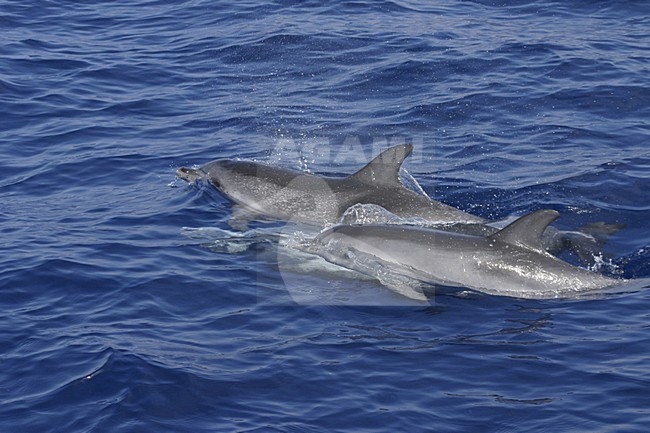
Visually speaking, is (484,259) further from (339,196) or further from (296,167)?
(296,167)

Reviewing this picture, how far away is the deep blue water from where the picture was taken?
10062 mm

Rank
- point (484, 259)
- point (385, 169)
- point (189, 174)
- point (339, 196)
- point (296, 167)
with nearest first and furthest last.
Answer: point (484, 259), point (385, 169), point (339, 196), point (189, 174), point (296, 167)

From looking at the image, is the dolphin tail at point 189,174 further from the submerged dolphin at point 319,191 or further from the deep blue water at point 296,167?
the deep blue water at point 296,167

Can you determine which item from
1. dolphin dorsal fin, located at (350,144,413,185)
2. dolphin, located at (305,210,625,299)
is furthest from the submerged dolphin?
dolphin, located at (305,210,625,299)

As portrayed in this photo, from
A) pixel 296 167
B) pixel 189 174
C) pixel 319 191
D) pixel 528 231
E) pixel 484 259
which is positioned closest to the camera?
pixel 528 231

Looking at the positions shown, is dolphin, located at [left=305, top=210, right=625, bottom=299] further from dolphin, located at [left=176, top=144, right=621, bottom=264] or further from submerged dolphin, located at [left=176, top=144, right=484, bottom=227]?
submerged dolphin, located at [left=176, top=144, right=484, bottom=227]

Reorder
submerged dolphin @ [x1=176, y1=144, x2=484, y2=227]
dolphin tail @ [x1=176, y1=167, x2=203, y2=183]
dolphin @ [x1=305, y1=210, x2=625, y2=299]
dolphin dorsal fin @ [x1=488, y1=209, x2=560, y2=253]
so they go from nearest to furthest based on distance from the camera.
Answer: dolphin dorsal fin @ [x1=488, y1=209, x2=560, y2=253] → dolphin @ [x1=305, y1=210, x2=625, y2=299] → submerged dolphin @ [x1=176, y1=144, x2=484, y2=227] → dolphin tail @ [x1=176, y1=167, x2=203, y2=183]

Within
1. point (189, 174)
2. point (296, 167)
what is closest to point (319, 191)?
point (296, 167)

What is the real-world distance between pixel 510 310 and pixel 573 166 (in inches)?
211

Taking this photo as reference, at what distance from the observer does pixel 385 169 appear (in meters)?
14.9

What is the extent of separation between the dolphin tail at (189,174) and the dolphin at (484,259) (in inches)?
143

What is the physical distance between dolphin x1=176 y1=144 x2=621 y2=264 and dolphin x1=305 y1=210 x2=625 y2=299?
3.34 feet

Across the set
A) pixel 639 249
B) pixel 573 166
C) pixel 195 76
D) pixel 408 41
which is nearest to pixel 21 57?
pixel 195 76

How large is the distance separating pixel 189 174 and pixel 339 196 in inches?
101
